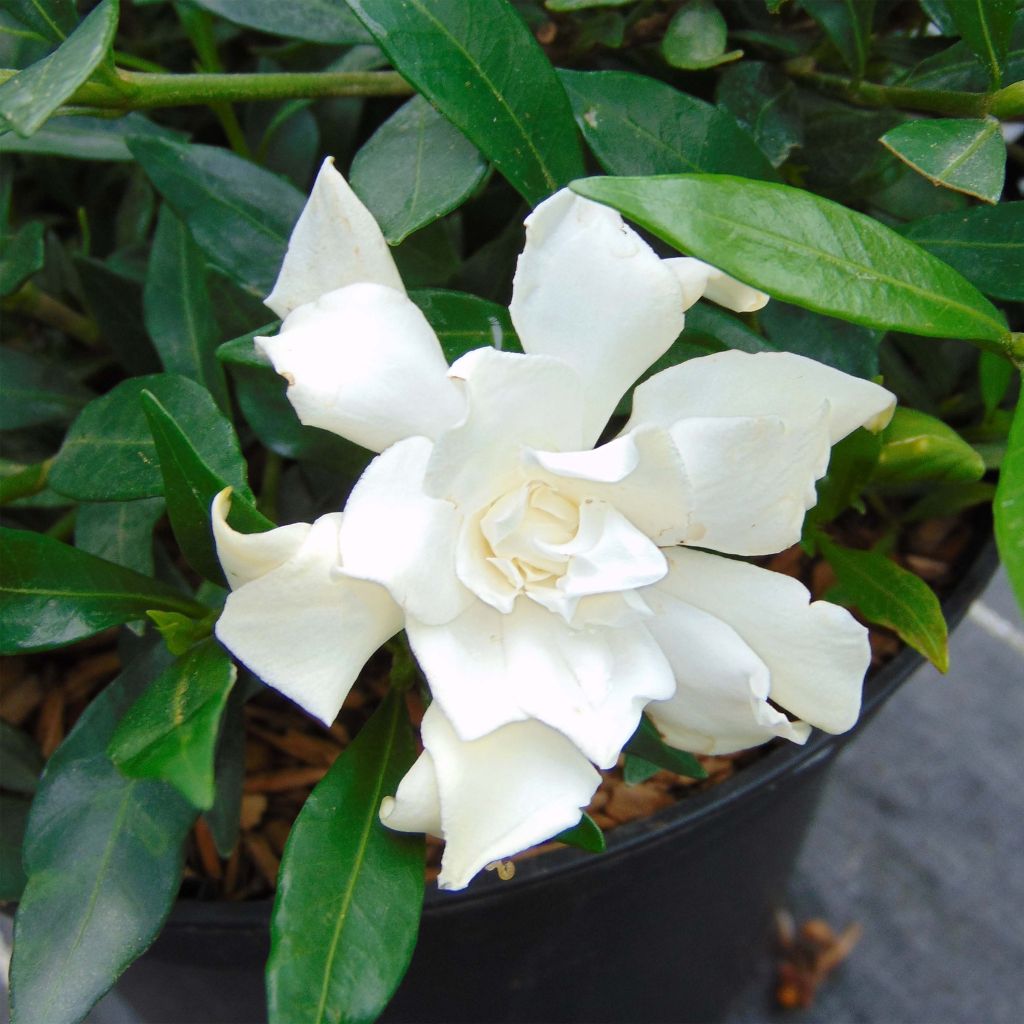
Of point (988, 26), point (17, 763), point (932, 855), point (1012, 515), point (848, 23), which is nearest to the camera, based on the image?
point (1012, 515)

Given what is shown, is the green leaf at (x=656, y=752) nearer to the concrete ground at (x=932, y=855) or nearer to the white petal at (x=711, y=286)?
the white petal at (x=711, y=286)

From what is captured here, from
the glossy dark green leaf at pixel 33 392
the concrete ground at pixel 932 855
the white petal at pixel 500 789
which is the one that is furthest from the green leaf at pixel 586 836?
the concrete ground at pixel 932 855

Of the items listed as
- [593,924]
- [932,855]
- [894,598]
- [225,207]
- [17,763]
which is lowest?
[932,855]

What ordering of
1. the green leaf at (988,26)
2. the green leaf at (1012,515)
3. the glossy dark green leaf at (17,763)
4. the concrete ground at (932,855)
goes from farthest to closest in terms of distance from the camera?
the concrete ground at (932,855)
the glossy dark green leaf at (17,763)
the green leaf at (988,26)
the green leaf at (1012,515)

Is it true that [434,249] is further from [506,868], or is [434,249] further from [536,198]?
[506,868]

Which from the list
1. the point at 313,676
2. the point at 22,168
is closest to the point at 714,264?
the point at 313,676

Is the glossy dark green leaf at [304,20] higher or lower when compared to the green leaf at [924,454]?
higher

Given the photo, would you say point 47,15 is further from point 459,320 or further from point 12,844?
point 12,844

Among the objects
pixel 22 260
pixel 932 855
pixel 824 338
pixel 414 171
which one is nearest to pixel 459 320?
pixel 414 171
